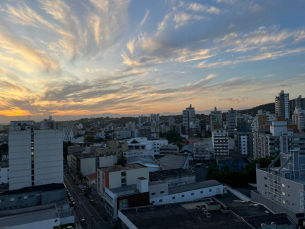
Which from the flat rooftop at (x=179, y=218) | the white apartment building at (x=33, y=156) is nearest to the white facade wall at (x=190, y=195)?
the flat rooftop at (x=179, y=218)

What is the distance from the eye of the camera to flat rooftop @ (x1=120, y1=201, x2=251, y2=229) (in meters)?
11.2

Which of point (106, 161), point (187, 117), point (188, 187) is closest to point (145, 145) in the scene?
point (106, 161)

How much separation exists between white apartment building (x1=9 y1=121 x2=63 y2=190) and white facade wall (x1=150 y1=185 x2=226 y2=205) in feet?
29.9

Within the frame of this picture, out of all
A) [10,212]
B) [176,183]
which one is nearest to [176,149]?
[176,183]

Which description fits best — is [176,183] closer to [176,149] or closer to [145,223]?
[145,223]

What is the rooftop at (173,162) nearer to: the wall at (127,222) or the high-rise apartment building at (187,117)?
the wall at (127,222)

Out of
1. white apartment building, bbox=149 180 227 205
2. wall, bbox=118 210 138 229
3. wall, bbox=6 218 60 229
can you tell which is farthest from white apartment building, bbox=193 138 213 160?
wall, bbox=6 218 60 229

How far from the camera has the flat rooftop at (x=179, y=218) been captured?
11.2 meters

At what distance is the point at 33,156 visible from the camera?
18984mm

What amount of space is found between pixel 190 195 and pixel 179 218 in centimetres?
578

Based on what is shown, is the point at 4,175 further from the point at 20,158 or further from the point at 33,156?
the point at 33,156

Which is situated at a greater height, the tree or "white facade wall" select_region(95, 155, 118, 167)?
"white facade wall" select_region(95, 155, 118, 167)

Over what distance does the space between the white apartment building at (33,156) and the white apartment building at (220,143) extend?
22.2 metres

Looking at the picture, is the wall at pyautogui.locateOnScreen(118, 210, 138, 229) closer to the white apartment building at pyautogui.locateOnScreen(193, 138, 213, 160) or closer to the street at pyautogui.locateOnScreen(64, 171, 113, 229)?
the street at pyautogui.locateOnScreen(64, 171, 113, 229)
